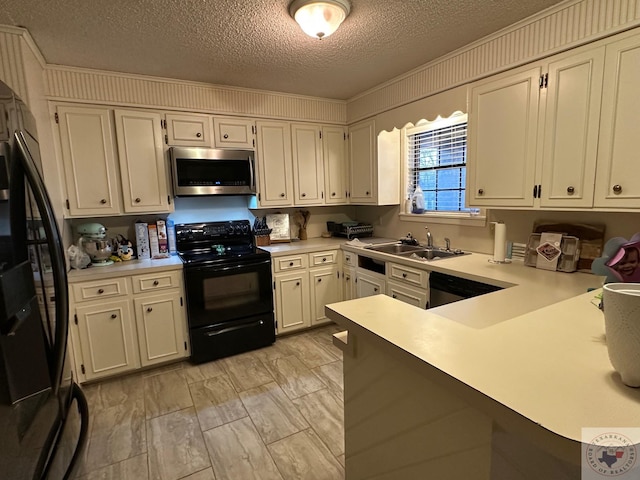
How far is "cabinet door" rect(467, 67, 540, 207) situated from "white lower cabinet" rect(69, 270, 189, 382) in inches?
96.0

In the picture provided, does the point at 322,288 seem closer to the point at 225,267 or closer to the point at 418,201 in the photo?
the point at 225,267

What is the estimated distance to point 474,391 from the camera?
71cm

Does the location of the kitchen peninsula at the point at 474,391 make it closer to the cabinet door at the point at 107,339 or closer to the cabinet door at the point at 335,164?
the cabinet door at the point at 107,339

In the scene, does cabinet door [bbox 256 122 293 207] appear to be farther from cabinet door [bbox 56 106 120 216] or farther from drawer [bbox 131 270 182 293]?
cabinet door [bbox 56 106 120 216]

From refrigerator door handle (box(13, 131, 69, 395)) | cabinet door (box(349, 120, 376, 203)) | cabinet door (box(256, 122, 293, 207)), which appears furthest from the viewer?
cabinet door (box(349, 120, 376, 203))

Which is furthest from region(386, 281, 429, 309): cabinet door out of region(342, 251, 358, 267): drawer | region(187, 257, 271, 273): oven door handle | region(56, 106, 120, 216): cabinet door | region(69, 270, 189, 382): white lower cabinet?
region(56, 106, 120, 216): cabinet door

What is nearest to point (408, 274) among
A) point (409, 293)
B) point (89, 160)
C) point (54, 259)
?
point (409, 293)

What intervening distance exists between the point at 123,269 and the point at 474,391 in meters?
2.61

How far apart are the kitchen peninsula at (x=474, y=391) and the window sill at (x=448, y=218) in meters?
1.51

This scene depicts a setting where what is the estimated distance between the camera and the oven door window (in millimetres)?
2785

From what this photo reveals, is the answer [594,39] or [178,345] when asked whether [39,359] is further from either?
[594,39]

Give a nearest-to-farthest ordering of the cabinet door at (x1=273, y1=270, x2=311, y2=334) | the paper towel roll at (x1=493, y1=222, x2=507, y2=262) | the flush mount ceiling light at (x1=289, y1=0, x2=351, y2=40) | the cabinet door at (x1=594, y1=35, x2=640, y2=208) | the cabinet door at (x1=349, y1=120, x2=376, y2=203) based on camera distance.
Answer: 1. the cabinet door at (x1=594, y1=35, x2=640, y2=208)
2. the flush mount ceiling light at (x1=289, y1=0, x2=351, y2=40)
3. the paper towel roll at (x1=493, y1=222, x2=507, y2=262)
4. the cabinet door at (x1=273, y1=270, x2=311, y2=334)
5. the cabinet door at (x1=349, y1=120, x2=376, y2=203)

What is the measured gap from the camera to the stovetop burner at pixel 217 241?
3002mm

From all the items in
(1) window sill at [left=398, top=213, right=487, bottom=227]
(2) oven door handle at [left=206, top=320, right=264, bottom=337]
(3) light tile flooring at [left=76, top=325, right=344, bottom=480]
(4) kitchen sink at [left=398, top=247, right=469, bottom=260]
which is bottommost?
(3) light tile flooring at [left=76, top=325, right=344, bottom=480]
